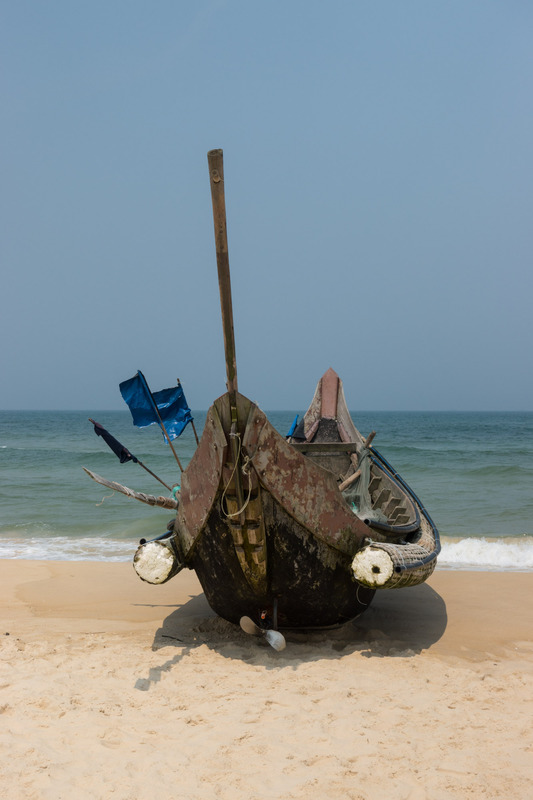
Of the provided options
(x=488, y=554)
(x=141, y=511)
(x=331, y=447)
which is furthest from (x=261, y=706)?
(x=141, y=511)

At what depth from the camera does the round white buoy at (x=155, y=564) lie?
16.8 ft

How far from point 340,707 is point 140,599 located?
3.99 metres

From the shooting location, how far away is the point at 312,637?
5680 millimetres

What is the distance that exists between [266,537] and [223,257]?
222 centimetres

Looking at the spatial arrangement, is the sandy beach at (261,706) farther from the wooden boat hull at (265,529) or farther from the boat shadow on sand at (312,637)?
the wooden boat hull at (265,529)

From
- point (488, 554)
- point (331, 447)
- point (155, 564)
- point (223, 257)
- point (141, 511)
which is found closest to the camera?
point (223, 257)

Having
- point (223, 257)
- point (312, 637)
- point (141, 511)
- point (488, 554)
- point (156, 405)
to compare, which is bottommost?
point (141, 511)

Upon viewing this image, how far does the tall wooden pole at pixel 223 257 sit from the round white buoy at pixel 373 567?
5.64 feet

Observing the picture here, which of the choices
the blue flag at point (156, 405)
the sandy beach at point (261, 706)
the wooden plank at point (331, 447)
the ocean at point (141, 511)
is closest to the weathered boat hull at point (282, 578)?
the sandy beach at point (261, 706)

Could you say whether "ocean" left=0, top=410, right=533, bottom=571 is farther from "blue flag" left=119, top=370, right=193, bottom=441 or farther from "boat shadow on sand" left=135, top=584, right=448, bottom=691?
"boat shadow on sand" left=135, top=584, right=448, bottom=691

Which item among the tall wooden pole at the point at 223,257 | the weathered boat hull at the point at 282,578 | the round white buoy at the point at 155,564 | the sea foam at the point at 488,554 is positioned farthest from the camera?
the sea foam at the point at 488,554

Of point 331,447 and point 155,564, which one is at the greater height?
point 331,447

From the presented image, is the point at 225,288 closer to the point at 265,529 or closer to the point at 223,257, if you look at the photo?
the point at 223,257

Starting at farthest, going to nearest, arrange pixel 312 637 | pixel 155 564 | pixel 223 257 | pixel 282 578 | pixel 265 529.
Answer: pixel 312 637, pixel 155 564, pixel 282 578, pixel 265 529, pixel 223 257
